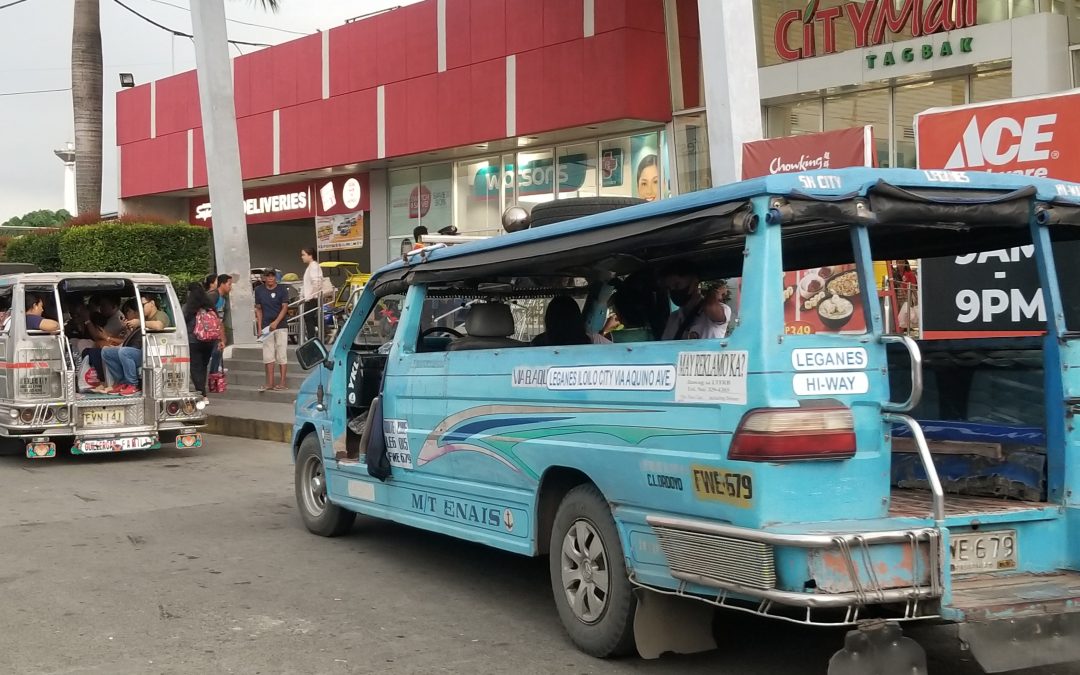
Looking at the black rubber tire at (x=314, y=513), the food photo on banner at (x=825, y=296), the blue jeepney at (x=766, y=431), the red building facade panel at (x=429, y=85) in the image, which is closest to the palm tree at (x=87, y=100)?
the red building facade panel at (x=429, y=85)

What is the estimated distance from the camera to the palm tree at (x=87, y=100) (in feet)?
81.5

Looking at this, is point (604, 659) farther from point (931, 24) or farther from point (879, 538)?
point (931, 24)

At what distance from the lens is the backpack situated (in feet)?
48.9

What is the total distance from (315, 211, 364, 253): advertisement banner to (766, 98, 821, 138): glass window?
38.8 feet

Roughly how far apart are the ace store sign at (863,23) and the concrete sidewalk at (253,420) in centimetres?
1000

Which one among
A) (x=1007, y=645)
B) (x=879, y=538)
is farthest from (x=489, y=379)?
(x=1007, y=645)

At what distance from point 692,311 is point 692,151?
14131 millimetres

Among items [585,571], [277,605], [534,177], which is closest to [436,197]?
[534,177]

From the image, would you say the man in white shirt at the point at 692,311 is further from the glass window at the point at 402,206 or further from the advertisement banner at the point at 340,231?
the advertisement banner at the point at 340,231

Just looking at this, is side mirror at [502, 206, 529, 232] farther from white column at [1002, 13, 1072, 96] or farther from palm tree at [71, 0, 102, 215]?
palm tree at [71, 0, 102, 215]

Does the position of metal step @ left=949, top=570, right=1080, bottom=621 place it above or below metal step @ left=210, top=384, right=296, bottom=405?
below

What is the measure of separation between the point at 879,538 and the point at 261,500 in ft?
23.6

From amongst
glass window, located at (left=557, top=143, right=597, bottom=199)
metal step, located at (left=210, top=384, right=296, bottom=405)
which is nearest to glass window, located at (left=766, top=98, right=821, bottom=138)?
glass window, located at (left=557, top=143, right=597, bottom=199)

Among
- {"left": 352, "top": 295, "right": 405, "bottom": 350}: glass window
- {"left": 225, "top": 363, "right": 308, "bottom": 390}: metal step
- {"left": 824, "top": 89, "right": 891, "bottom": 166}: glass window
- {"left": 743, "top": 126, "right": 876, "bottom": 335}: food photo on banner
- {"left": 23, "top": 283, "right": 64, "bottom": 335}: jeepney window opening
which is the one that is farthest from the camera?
{"left": 225, "top": 363, "right": 308, "bottom": 390}: metal step
